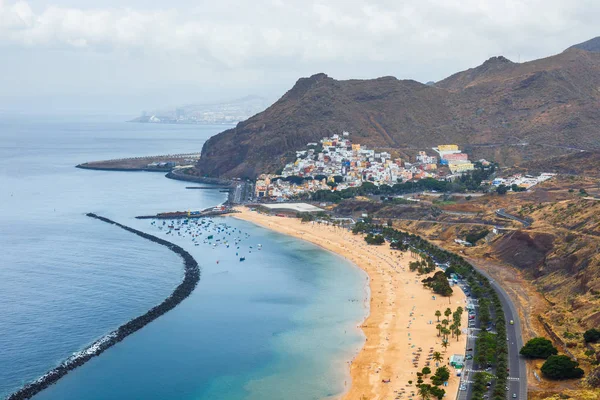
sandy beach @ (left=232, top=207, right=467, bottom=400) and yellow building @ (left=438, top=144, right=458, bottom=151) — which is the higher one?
yellow building @ (left=438, top=144, right=458, bottom=151)

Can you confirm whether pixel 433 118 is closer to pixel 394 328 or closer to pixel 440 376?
pixel 394 328

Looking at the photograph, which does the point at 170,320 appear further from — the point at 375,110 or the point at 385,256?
the point at 375,110

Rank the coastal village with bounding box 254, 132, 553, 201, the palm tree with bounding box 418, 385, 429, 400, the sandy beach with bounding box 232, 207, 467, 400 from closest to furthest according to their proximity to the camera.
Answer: the palm tree with bounding box 418, 385, 429, 400, the sandy beach with bounding box 232, 207, 467, 400, the coastal village with bounding box 254, 132, 553, 201

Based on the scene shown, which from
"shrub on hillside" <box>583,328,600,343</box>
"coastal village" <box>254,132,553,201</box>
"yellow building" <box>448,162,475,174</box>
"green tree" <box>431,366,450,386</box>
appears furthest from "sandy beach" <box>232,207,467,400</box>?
"yellow building" <box>448,162,475,174</box>

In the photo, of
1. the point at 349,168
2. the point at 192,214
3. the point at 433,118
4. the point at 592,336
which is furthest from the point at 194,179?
the point at 592,336

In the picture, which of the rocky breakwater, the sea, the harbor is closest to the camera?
the rocky breakwater

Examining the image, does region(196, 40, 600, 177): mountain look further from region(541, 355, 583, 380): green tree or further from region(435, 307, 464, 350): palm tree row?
region(541, 355, 583, 380): green tree

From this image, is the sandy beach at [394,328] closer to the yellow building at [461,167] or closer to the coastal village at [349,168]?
the coastal village at [349,168]
